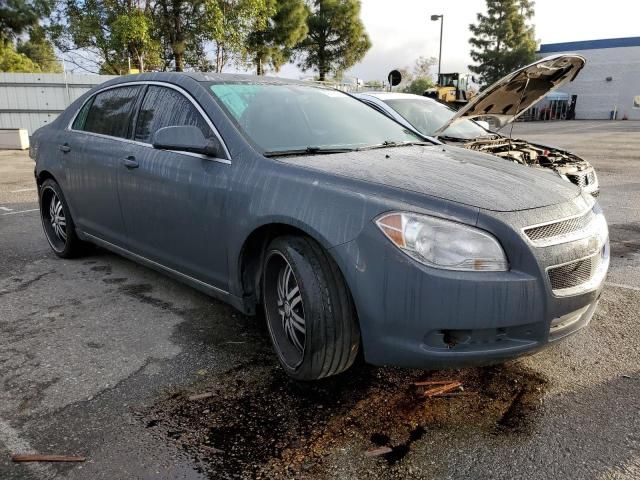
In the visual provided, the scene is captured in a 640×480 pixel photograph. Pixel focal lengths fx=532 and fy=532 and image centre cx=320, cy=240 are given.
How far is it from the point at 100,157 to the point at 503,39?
177 feet

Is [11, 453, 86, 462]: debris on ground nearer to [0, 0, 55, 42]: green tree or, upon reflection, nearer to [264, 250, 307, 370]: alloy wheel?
[264, 250, 307, 370]: alloy wheel

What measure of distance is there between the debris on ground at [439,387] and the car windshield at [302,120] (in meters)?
1.41

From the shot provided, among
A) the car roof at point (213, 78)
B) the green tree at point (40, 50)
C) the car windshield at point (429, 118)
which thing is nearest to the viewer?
the car roof at point (213, 78)

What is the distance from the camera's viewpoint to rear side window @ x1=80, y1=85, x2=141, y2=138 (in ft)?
13.1

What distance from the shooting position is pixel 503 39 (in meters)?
50.9

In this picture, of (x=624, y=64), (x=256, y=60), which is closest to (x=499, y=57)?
(x=624, y=64)

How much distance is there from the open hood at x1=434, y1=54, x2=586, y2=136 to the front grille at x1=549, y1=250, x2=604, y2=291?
11.8 ft

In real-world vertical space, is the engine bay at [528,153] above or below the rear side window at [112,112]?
below

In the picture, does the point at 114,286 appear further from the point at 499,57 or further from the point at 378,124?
the point at 499,57

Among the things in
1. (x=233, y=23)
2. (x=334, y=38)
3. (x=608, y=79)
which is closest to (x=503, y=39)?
(x=608, y=79)

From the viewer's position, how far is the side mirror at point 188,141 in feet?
10.0

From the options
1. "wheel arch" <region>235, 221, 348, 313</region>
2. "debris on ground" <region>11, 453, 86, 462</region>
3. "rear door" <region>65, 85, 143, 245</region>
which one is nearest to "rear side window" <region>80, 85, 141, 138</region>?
"rear door" <region>65, 85, 143, 245</region>

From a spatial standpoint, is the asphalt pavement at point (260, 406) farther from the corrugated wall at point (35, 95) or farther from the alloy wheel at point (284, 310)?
the corrugated wall at point (35, 95)

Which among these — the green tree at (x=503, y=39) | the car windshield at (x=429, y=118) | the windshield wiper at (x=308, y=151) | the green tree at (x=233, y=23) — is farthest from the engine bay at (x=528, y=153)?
the green tree at (x=503, y=39)
